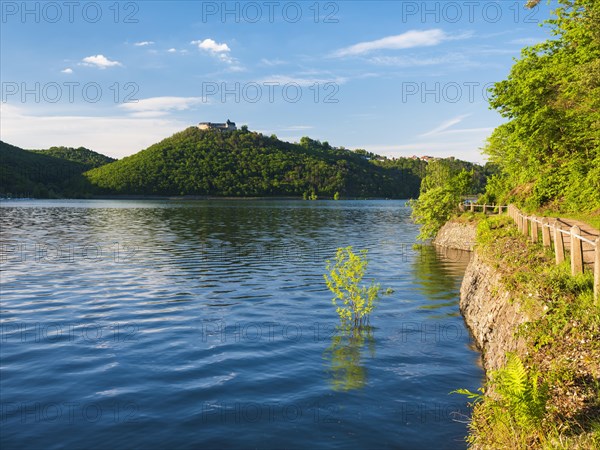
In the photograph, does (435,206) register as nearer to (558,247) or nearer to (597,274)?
(558,247)

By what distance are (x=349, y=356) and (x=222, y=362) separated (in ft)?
11.4

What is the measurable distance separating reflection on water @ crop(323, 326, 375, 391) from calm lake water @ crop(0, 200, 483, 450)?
0.05 m

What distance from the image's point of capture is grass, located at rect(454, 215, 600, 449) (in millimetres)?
6789

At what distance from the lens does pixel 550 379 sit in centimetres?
784

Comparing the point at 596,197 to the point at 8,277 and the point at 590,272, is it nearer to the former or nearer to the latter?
the point at 590,272

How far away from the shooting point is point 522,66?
3538 cm

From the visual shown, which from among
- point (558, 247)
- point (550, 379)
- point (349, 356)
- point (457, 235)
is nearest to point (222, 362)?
point (349, 356)

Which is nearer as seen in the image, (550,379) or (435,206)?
Answer: (550,379)

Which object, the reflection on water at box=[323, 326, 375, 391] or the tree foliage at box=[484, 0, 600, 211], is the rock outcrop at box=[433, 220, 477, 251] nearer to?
the tree foliage at box=[484, 0, 600, 211]

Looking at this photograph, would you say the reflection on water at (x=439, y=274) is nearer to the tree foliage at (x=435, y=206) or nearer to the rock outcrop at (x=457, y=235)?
the rock outcrop at (x=457, y=235)

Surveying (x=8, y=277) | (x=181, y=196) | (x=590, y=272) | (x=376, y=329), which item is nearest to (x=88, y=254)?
(x=8, y=277)

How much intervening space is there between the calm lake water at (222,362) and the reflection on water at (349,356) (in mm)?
55

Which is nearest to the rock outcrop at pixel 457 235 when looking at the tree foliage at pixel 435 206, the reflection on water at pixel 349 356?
the tree foliage at pixel 435 206

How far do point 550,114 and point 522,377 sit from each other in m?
29.4
